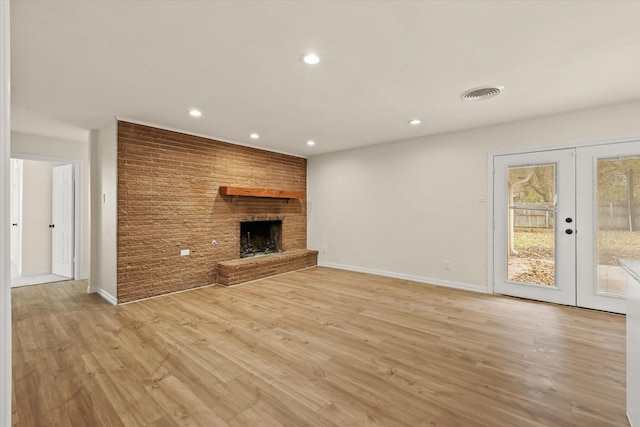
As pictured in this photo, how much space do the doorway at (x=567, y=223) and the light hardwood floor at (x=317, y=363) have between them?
0.34 meters

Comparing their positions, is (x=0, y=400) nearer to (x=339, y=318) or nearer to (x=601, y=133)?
(x=339, y=318)

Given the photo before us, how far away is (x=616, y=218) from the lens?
3414 mm

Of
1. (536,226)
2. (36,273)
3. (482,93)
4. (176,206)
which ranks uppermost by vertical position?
(482,93)

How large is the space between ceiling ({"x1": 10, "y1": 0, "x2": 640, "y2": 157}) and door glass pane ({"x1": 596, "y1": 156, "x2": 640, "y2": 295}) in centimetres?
79

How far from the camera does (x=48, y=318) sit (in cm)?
333

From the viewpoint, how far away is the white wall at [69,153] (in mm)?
4586

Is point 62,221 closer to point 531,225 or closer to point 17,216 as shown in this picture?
point 17,216

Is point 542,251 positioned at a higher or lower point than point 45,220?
lower

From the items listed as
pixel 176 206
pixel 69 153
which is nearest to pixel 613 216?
pixel 176 206

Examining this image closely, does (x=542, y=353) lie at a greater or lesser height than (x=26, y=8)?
lesser

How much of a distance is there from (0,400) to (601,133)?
5141 mm

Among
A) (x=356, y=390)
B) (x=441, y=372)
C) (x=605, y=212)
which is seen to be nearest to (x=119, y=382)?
(x=356, y=390)

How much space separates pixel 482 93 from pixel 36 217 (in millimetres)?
7553

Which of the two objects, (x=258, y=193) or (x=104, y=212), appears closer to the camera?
(x=104, y=212)
